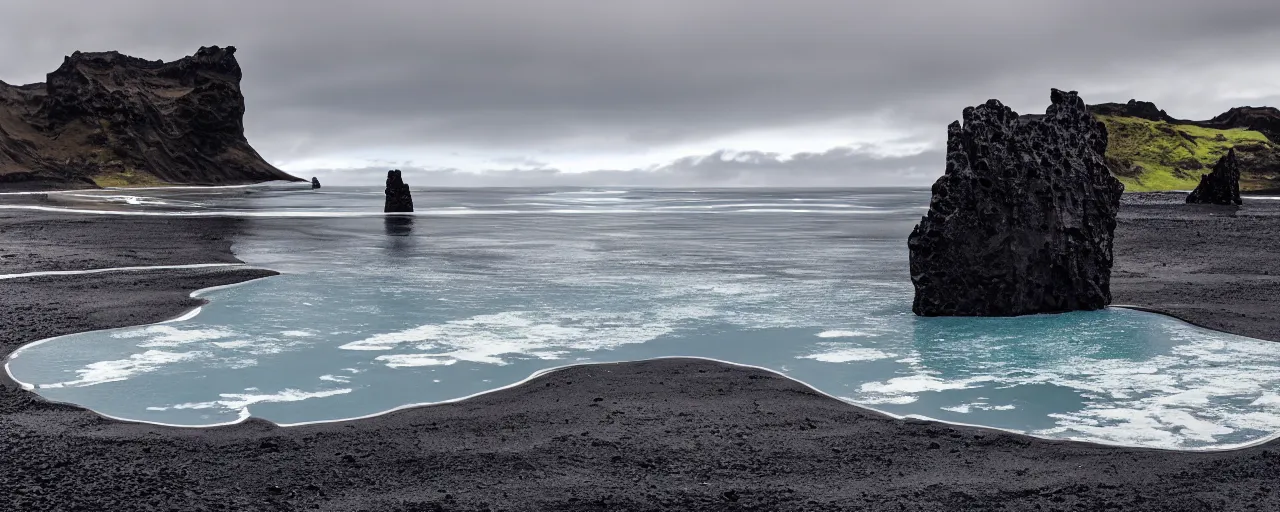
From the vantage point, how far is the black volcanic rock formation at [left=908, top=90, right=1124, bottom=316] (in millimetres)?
14227

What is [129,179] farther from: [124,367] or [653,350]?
[653,350]

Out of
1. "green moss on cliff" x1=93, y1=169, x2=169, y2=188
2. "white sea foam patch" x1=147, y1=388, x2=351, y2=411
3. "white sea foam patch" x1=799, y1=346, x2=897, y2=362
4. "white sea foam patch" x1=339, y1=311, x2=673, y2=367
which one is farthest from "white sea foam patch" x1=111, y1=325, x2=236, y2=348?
"green moss on cliff" x1=93, y1=169, x2=169, y2=188

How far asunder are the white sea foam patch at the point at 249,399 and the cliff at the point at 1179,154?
145 meters

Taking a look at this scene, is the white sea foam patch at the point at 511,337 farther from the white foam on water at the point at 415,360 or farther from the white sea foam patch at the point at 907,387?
the white sea foam patch at the point at 907,387

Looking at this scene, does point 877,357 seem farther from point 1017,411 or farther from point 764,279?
point 764,279

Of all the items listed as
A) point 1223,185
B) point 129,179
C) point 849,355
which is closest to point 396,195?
point 849,355

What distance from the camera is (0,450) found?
7.12m

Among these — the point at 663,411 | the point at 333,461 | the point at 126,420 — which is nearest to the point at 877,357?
the point at 663,411

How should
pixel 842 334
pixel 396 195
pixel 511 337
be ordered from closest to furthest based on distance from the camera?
pixel 511 337 → pixel 842 334 → pixel 396 195

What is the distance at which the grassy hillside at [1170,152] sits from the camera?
143m

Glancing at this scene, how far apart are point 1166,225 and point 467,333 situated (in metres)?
37.1

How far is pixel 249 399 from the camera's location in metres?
8.88

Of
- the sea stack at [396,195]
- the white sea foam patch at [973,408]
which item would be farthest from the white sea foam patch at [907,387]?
the sea stack at [396,195]

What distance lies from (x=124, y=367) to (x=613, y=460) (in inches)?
252
